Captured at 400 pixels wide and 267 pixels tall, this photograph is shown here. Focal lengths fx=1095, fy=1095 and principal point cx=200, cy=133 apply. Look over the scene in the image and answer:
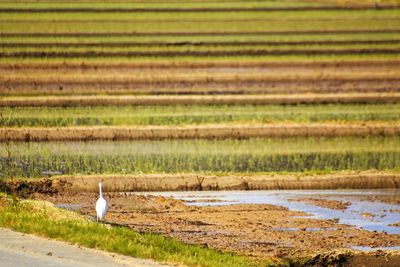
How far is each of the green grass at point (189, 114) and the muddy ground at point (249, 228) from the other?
7.06 m

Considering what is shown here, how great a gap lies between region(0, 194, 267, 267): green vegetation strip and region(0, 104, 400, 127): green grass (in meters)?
10.9

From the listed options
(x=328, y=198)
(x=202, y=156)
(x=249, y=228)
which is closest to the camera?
(x=249, y=228)

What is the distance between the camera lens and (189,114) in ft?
76.6

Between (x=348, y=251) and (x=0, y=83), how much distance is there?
18.3 metres

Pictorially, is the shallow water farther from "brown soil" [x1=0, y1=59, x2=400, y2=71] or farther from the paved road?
"brown soil" [x1=0, y1=59, x2=400, y2=71]

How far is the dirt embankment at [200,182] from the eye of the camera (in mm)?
Result: 15297

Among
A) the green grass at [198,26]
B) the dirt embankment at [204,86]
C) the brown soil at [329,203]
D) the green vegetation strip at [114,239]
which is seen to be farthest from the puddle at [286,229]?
the green grass at [198,26]

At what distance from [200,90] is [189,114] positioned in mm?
4745

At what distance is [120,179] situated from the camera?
1570cm

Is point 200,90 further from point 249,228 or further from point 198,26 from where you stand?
point 249,228

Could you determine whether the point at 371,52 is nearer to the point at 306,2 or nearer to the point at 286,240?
the point at 306,2

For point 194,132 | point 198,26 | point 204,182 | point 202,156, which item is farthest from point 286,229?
point 198,26

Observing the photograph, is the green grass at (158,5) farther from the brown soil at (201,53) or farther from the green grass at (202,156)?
the green grass at (202,156)

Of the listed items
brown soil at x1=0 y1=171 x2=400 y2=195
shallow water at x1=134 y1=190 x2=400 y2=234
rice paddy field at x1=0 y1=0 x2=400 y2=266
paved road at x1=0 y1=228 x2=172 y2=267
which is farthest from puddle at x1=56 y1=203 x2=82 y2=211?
paved road at x1=0 y1=228 x2=172 y2=267
